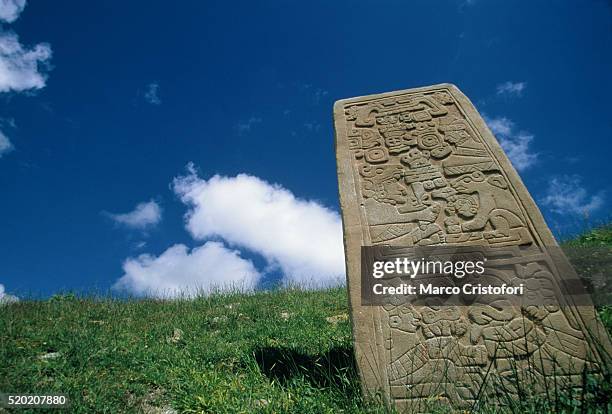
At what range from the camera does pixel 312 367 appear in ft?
12.7

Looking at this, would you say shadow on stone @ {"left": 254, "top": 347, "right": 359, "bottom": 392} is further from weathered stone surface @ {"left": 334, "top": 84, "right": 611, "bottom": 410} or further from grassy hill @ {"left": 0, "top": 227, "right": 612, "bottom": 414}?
weathered stone surface @ {"left": 334, "top": 84, "right": 611, "bottom": 410}

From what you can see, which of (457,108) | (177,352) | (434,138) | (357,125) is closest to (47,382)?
(177,352)

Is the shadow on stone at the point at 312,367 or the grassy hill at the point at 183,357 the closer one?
the grassy hill at the point at 183,357

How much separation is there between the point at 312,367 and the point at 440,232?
1724 millimetres

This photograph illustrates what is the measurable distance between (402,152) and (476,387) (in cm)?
220

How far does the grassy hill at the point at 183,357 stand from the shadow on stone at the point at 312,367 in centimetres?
1

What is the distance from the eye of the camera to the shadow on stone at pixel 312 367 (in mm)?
3361

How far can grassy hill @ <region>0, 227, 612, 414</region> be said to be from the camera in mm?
3176

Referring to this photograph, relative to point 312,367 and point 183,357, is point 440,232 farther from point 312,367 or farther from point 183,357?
point 183,357

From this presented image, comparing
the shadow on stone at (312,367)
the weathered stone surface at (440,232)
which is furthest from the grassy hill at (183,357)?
the weathered stone surface at (440,232)

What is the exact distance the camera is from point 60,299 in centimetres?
690

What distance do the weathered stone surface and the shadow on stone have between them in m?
0.31

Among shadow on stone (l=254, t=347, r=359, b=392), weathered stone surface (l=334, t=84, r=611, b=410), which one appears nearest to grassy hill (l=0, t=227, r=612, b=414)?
shadow on stone (l=254, t=347, r=359, b=392)

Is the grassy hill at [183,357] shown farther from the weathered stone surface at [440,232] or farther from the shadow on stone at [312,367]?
the weathered stone surface at [440,232]
